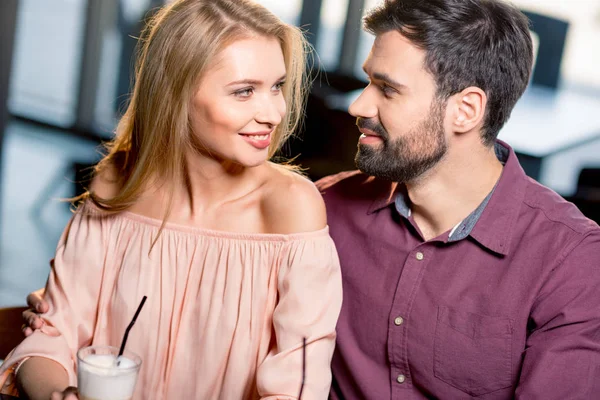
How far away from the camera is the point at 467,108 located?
2248mm

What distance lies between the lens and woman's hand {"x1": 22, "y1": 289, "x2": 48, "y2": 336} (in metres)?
2.00

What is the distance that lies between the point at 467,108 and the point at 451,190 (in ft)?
0.78

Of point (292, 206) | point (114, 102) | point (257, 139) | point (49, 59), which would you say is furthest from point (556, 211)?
point (49, 59)

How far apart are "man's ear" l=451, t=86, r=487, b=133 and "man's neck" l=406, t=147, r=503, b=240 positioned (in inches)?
2.9

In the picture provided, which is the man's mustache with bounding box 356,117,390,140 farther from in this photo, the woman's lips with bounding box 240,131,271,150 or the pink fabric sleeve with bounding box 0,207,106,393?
the pink fabric sleeve with bounding box 0,207,106,393

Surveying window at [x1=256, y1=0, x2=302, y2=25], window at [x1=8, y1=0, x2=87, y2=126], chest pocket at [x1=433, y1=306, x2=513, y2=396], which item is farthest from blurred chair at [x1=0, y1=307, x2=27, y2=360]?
window at [x1=8, y1=0, x2=87, y2=126]

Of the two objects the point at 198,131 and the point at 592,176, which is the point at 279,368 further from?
the point at 592,176

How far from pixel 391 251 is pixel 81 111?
24.3 ft

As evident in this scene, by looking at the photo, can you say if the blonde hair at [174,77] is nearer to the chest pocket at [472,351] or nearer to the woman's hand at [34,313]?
the woman's hand at [34,313]

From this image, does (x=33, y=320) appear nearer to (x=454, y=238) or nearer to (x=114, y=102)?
(x=454, y=238)

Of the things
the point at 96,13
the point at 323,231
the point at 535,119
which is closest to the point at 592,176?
the point at 535,119

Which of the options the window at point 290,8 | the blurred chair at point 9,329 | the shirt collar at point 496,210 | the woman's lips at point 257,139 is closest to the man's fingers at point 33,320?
the blurred chair at point 9,329

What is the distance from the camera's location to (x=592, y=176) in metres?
4.43

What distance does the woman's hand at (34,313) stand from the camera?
6.57 ft
